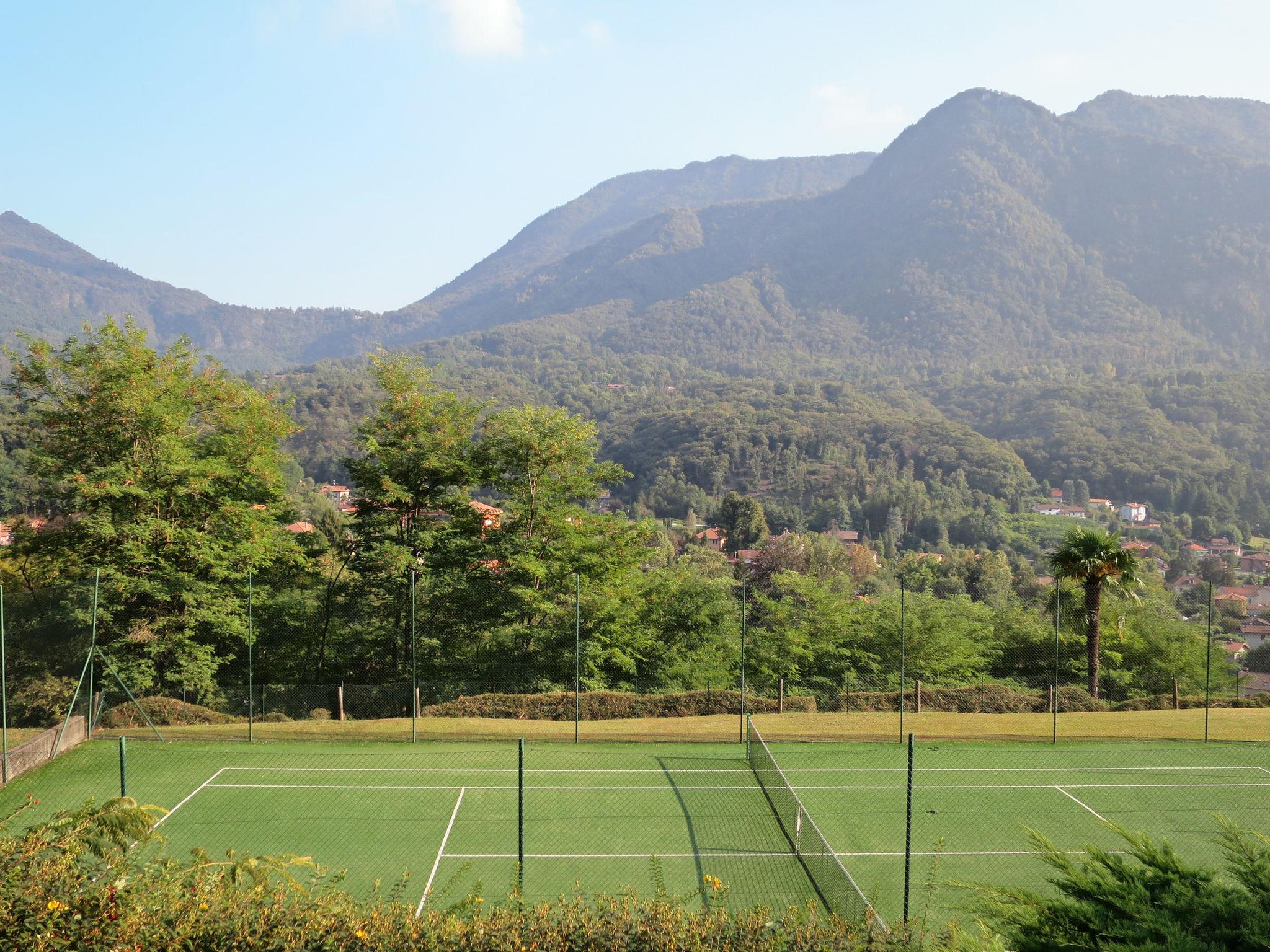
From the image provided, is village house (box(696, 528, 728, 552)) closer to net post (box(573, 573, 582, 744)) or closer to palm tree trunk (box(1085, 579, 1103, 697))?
palm tree trunk (box(1085, 579, 1103, 697))

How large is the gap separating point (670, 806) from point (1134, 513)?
363 feet

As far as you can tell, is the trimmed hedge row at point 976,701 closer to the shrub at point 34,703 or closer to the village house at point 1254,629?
the shrub at point 34,703

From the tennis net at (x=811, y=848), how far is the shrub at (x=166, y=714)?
964 cm

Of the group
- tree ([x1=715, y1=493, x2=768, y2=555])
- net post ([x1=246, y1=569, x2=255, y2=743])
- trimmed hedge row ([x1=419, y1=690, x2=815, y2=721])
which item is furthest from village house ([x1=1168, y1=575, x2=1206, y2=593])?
net post ([x1=246, y1=569, x2=255, y2=743])

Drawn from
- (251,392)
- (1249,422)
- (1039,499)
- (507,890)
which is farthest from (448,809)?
(1249,422)

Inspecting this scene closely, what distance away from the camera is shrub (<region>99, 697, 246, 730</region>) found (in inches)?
655

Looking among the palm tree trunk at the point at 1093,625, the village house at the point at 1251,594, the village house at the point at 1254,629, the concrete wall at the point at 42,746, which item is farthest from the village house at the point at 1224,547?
the concrete wall at the point at 42,746

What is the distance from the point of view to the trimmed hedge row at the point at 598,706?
18234 millimetres

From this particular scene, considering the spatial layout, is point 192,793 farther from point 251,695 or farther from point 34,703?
point 34,703

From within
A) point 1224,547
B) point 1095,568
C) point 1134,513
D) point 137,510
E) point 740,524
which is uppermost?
point 137,510

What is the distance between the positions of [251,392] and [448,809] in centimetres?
1379

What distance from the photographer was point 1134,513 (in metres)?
108

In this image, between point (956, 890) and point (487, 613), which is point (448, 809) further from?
point (487, 613)

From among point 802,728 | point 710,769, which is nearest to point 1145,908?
point 710,769
